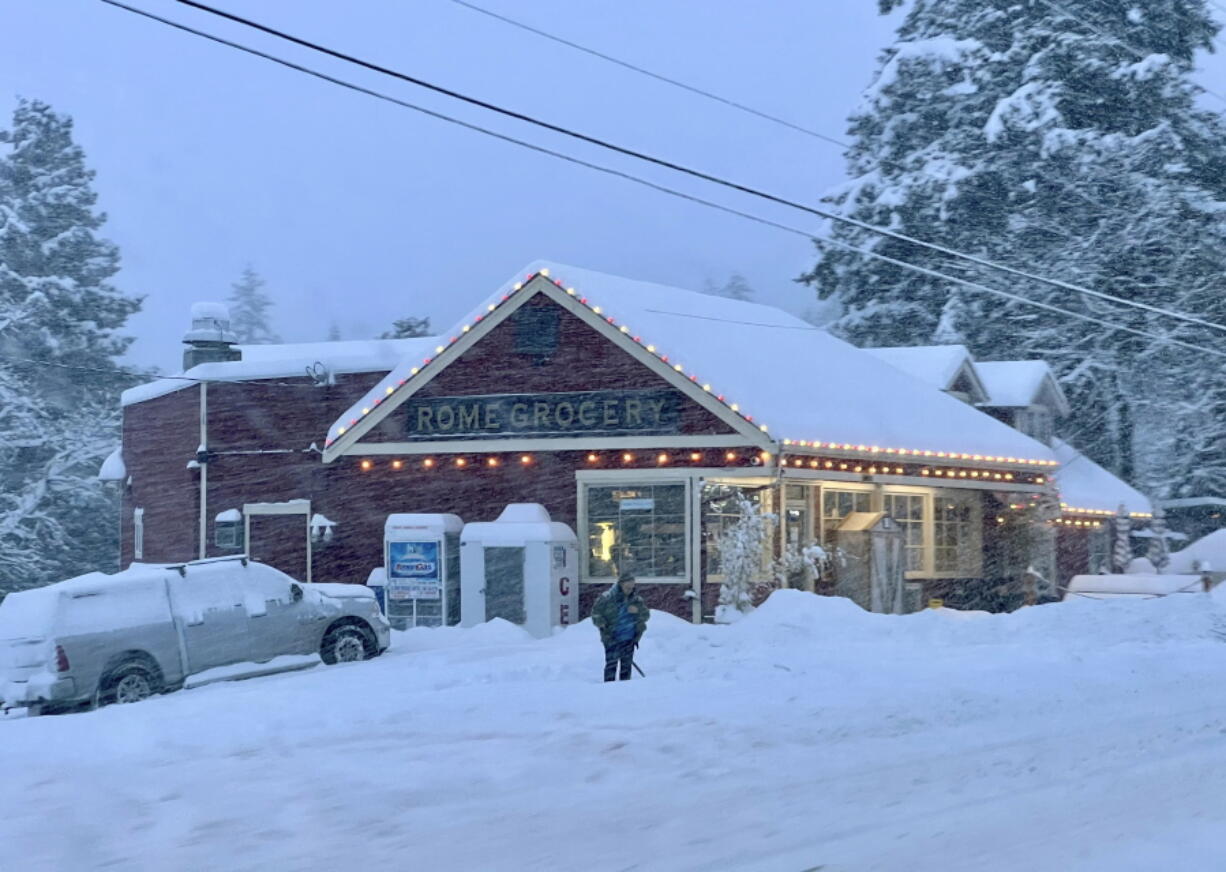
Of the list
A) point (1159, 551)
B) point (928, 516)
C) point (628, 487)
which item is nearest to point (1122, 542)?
point (1159, 551)

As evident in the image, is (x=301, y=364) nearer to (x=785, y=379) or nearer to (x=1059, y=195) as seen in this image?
(x=785, y=379)

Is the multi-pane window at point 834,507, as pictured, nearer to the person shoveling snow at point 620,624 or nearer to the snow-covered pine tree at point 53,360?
the person shoveling snow at point 620,624

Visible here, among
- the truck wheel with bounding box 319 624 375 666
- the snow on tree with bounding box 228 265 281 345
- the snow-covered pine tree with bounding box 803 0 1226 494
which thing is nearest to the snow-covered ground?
the truck wheel with bounding box 319 624 375 666

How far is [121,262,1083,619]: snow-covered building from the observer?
25.1 metres

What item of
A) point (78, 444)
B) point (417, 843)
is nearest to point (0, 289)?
point (78, 444)

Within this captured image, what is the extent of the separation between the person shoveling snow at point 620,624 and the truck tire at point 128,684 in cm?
585

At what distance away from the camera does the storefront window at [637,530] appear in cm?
2522

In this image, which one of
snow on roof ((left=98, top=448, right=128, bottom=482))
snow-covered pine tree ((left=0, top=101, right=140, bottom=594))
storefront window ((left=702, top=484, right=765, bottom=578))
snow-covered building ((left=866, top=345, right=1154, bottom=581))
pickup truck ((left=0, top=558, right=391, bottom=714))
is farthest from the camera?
snow-covered pine tree ((left=0, top=101, right=140, bottom=594))

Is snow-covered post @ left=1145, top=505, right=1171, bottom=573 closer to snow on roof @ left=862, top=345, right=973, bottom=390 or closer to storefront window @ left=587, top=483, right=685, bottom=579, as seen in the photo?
snow on roof @ left=862, top=345, right=973, bottom=390

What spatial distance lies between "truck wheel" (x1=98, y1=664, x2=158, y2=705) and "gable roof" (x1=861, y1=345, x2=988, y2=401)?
2091 centimetres

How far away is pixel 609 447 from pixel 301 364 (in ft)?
32.5

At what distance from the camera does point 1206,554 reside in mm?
41938

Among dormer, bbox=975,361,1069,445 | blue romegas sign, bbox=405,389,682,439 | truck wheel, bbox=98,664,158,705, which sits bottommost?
truck wheel, bbox=98,664,158,705

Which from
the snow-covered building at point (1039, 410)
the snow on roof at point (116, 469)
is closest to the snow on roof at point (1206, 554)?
the snow-covered building at point (1039, 410)
